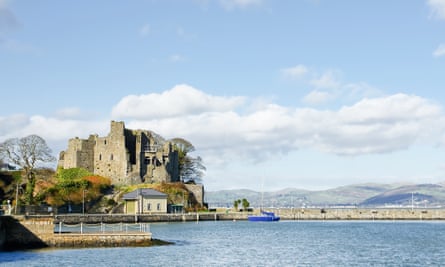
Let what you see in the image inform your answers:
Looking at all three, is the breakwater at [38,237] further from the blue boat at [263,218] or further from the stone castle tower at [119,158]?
the blue boat at [263,218]

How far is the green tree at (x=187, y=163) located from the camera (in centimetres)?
11794

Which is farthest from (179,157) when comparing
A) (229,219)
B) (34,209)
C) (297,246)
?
(297,246)

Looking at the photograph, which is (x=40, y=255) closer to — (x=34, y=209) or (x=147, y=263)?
(x=147, y=263)

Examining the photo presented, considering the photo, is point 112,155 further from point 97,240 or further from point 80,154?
point 97,240

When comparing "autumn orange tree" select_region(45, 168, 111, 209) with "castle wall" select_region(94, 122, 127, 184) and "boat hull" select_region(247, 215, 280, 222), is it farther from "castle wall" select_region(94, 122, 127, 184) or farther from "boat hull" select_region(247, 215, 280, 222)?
"boat hull" select_region(247, 215, 280, 222)

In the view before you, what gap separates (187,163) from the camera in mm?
119500

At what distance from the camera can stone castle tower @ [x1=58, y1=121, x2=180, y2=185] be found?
102 m

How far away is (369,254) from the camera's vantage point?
52.1 metres

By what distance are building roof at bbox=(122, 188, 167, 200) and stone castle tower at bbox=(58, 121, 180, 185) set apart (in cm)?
691

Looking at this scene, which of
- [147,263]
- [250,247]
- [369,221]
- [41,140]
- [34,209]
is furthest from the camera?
[369,221]

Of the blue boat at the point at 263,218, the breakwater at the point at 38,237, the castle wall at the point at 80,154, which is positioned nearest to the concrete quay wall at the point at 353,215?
the blue boat at the point at 263,218

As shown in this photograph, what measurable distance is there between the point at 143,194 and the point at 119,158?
11.9 m

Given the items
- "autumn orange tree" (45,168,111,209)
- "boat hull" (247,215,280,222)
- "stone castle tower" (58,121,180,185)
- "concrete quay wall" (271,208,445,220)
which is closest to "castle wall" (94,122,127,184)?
"stone castle tower" (58,121,180,185)

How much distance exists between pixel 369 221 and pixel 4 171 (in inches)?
2386
